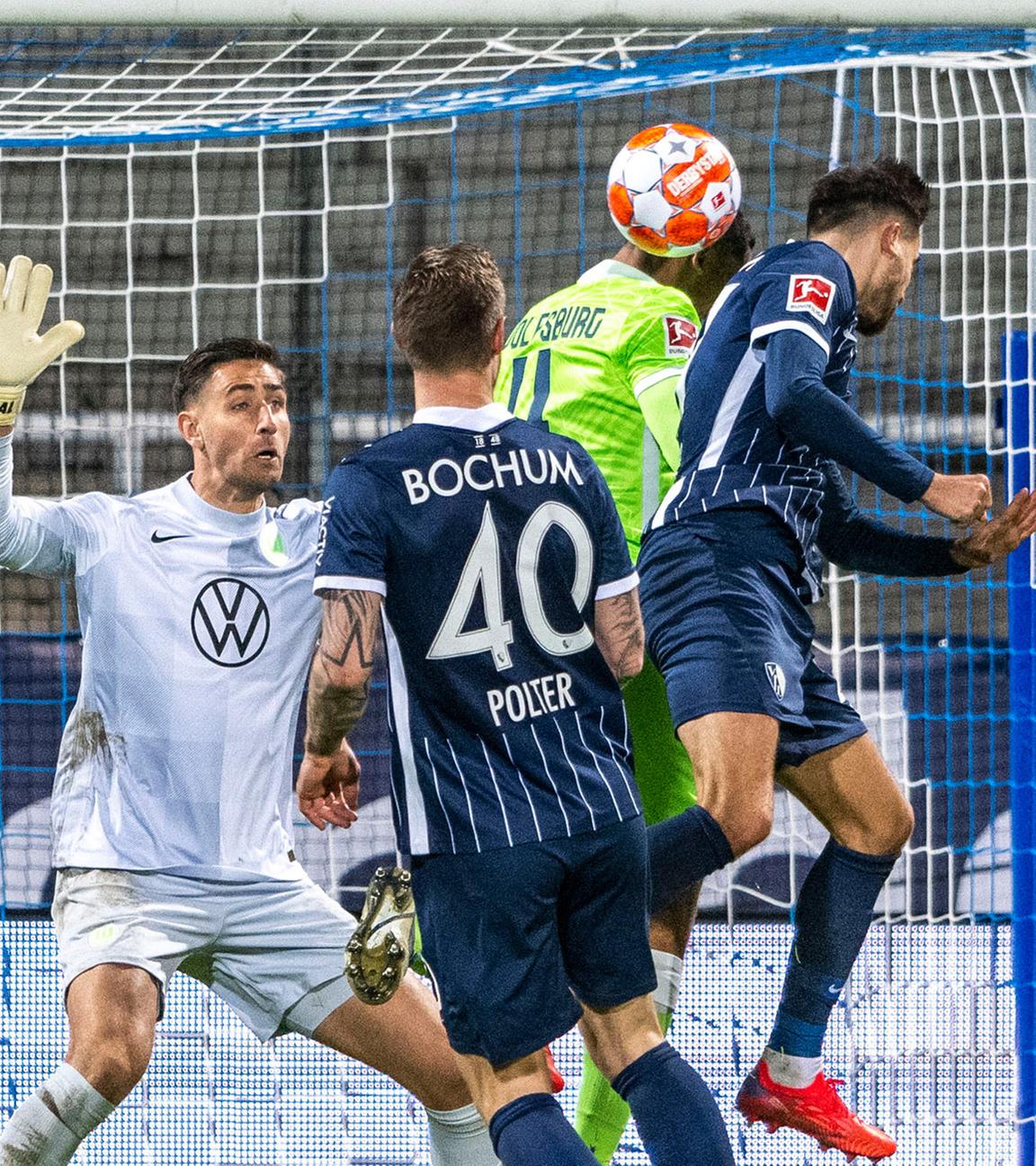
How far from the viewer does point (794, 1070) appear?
159 inches

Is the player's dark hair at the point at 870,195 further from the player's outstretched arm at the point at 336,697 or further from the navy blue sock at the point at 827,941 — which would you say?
the player's outstretched arm at the point at 336,697

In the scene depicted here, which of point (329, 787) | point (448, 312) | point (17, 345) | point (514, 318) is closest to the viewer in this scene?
point (448, 312)

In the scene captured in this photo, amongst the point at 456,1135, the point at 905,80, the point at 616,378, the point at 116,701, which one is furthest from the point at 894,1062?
the point at 905,80

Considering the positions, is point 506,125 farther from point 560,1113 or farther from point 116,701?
point 560,1113

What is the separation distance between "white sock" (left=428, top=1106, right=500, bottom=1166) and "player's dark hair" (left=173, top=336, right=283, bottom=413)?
1.60 meters

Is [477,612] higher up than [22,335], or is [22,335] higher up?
[22,335]

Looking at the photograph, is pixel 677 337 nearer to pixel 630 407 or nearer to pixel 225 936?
pixel 630 407

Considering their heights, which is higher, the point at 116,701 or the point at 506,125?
the point at 506,125

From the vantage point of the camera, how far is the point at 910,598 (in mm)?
8609

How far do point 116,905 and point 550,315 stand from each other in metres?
1.68

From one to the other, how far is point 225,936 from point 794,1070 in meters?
1.33

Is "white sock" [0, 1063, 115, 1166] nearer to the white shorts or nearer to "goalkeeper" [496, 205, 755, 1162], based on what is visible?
the white shorts

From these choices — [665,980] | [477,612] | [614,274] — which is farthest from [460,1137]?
[614,274]

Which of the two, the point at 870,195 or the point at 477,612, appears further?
the point at 870,195
